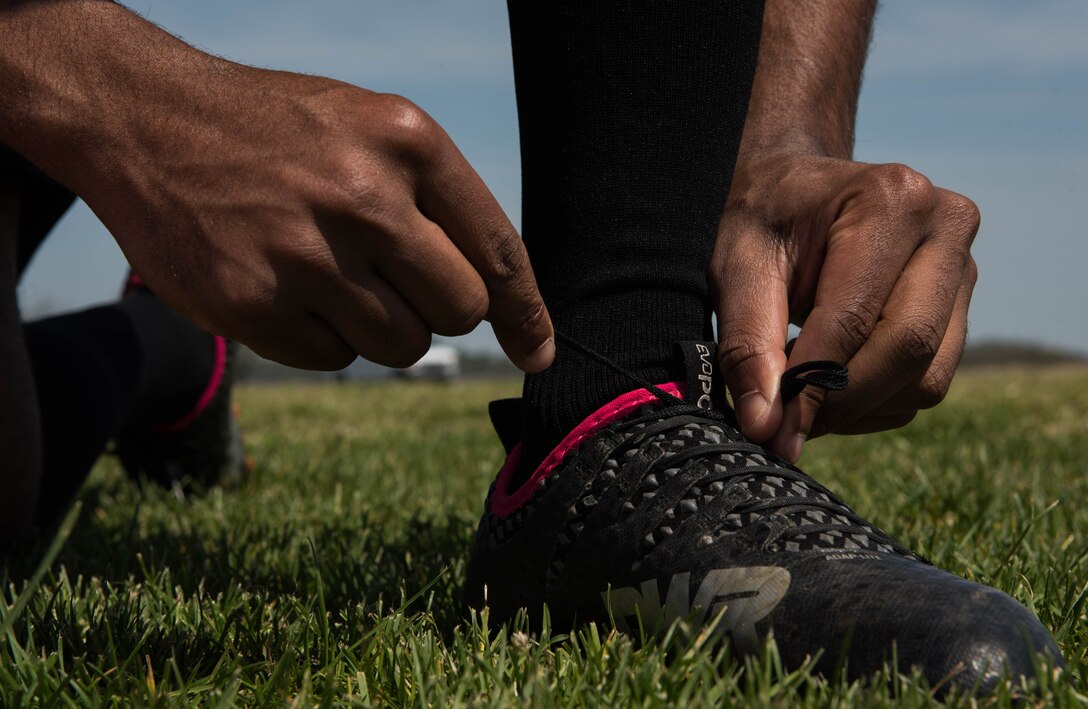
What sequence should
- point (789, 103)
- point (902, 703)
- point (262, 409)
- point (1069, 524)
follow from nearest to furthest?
1. point (902, 703)
2. point (789, 103)
3. point (1069, 524)
4. point (262, 409)

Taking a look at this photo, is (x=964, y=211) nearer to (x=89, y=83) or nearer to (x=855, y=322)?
(x=855, y=322)

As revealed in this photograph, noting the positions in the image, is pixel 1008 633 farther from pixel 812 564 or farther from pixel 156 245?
pixel 156 245

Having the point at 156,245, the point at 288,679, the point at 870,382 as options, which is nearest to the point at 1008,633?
the point at 870,382

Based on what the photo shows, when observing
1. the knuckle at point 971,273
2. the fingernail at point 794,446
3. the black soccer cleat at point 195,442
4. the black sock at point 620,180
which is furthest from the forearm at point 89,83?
the black soccer cleat at point 195,442

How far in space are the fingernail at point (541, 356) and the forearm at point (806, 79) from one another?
0.72 meters

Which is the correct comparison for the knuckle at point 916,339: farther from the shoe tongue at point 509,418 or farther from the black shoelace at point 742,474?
the shoe tongue at point 509,418

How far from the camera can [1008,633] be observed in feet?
3.68

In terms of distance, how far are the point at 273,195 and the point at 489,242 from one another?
25 cm

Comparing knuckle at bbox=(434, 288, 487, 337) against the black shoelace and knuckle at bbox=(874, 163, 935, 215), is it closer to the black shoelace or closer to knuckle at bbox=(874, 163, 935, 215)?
the black shoelace

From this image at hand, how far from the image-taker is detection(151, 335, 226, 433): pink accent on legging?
2986 mm

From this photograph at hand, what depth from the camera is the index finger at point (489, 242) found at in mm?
1147

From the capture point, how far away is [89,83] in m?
1.18

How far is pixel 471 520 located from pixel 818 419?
1105 mm

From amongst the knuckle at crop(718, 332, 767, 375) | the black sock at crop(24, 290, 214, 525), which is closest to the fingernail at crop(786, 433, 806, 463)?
the knuckle at crop(718, 332, 767, 375)
